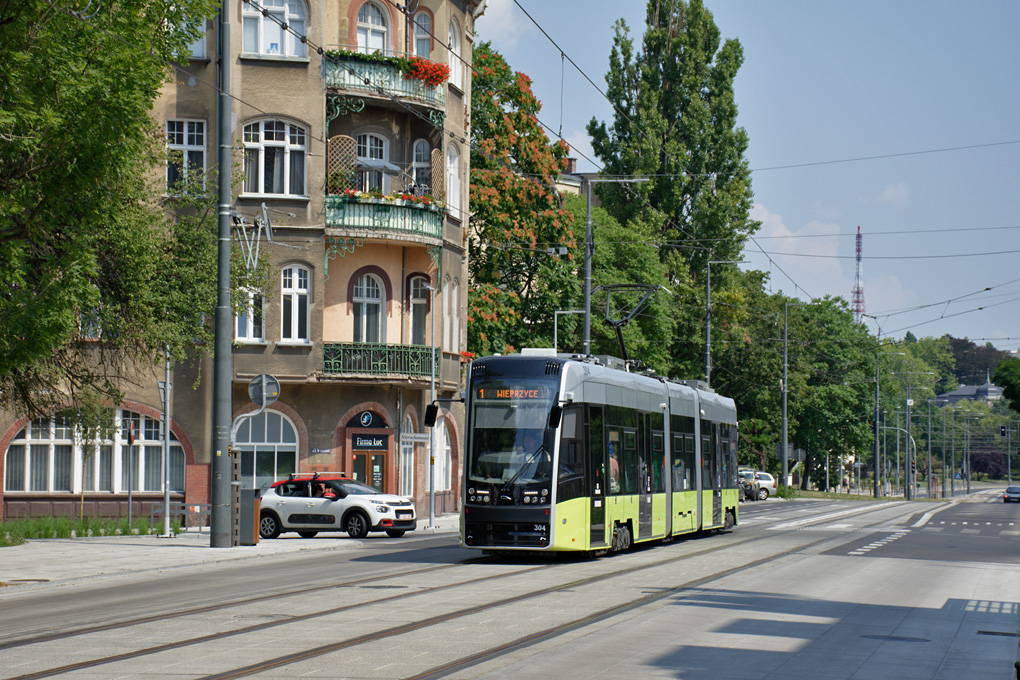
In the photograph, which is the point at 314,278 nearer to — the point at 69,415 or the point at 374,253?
the point at 374,253

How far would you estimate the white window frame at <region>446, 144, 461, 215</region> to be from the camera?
42.1 metres

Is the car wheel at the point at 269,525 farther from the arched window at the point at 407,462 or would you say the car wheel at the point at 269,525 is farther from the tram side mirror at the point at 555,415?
the tram side mirror at the point at 555,415

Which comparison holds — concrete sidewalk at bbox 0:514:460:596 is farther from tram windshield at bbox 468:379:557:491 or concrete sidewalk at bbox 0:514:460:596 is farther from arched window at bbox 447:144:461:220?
arched window at bbox 447:144:461:220

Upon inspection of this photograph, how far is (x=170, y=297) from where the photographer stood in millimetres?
28516

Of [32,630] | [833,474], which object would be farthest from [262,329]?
[833,474]

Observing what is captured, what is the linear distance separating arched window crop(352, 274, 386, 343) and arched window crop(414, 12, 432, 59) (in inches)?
285

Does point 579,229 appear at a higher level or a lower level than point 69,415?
higher

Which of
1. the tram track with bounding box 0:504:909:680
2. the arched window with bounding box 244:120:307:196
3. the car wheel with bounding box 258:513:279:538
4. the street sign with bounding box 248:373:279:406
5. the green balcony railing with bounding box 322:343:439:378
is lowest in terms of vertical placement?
the car wheel with bounding box 258:513:279:538

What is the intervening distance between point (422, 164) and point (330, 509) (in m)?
13.9

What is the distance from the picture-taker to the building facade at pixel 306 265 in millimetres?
36656

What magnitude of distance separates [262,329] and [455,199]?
861cm

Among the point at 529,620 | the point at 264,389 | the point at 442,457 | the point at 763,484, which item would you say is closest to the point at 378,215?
the point at 442,457

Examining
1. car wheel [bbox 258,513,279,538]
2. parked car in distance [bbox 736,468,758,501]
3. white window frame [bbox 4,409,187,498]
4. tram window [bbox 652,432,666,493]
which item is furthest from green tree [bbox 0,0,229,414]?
parked car in distance [bbox 736,468,758,501]

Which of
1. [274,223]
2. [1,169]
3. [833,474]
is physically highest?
[274,223]
